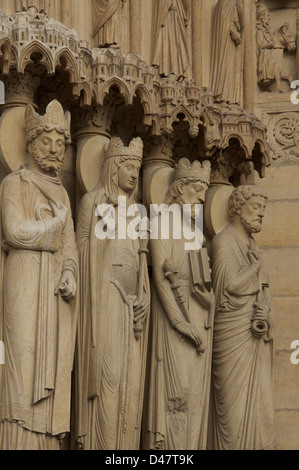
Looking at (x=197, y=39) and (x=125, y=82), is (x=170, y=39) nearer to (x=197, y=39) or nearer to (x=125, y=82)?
(x=197, y=39)

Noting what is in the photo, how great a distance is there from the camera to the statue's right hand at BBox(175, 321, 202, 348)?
1148 centimetres

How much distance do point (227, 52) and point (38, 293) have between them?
296 centimetres

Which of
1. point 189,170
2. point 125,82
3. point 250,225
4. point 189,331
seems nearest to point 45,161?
point 125,82

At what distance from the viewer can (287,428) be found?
1262cm

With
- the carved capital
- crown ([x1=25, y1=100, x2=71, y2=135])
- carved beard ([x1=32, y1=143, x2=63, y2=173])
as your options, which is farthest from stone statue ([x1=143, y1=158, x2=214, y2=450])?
the carved capital

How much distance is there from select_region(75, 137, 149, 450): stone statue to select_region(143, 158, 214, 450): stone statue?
182 mm

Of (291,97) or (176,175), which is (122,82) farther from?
(291,97)

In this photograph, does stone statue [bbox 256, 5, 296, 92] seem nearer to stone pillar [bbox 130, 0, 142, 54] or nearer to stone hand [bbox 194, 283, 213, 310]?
stone pillar [bbox 130, 0, 142, 54]

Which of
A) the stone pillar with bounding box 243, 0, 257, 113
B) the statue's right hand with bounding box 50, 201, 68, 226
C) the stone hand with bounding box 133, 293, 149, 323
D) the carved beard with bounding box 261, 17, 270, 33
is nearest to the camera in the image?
the statue's right hand with bounding box 50, 201, 68, 226

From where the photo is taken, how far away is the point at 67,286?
35.0 ft

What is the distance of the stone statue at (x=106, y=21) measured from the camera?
11547mm

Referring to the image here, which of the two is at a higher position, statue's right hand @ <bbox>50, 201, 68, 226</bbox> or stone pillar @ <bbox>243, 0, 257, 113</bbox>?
stone pillar @ <bbox>243, 0, 257, 113</bbox>

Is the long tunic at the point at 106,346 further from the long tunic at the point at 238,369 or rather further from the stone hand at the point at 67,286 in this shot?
the long tunic at the point at 238,369

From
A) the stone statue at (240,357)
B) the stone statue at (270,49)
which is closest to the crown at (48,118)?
the stone statue at (240,357)
